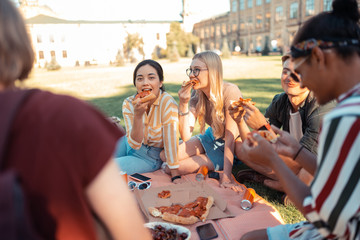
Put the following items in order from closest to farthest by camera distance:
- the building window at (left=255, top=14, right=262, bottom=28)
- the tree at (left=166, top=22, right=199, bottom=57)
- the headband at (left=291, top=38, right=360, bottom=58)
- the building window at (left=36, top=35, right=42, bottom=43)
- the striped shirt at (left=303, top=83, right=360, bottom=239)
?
the striped shirt at (left=303, top=83, right=360, bottom=239)
the headband at (left=291, top=38, right=360, bottom=58)
the building window at (left=255, top=14, right=262, bottom=28)
the tree at (left=166, top=22, right=199, bottom=57)
the building window at (left=36, top=35, right=42, bottom=43)

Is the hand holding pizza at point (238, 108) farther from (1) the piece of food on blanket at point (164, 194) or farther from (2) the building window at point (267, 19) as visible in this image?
(2) the building window at point (267, 19)

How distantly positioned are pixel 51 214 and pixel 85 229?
0.12m

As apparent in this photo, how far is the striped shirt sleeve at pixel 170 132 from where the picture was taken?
3.98m

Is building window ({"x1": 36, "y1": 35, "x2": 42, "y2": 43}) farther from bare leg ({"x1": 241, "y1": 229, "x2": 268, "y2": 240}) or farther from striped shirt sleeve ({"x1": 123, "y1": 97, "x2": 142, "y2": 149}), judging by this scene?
bare leg ({"x1": 241, "y1": 229, "x2": 268, "y2": 240})

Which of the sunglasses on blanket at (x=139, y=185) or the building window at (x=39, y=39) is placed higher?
the building window at (x=39, y=39)

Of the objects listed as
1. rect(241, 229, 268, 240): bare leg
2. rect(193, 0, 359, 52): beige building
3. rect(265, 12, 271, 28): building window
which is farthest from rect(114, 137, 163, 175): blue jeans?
rect(265, 12, 271, 28): building window

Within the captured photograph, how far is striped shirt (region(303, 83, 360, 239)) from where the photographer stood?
4.01 ft

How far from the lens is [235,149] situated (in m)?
4.02

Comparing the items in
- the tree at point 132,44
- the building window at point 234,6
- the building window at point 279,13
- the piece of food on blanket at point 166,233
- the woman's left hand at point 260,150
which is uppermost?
the building window at point 234,6

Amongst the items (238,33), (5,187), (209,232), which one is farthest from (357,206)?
(238,33)

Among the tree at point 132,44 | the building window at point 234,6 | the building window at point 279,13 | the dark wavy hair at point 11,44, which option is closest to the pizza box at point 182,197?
the dark wavy hair at point 11,44

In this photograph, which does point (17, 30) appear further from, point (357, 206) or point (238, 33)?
point (238, 33)

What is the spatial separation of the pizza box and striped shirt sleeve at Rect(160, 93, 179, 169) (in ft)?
1.38

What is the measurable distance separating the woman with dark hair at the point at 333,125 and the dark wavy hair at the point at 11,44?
3.97ft
